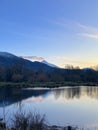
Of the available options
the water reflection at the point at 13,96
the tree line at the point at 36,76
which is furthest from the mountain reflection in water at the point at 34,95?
the tree line at the point at 36,76

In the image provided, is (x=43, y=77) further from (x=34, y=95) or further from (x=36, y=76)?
(x=34, y=95)

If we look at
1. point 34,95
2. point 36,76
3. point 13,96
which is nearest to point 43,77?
point 36,76

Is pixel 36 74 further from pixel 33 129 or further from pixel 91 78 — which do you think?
pixel 33 129

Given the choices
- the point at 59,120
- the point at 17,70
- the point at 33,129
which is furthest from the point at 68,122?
the point at 17,70

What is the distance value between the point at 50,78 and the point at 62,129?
292 feet

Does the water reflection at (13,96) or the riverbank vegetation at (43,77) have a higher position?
the riverbank vegetation at (43,77)

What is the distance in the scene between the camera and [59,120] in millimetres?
18000

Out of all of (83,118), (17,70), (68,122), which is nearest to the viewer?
(68,122)

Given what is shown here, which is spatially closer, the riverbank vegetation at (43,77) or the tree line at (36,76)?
the riverbank vegetation at (43,77)

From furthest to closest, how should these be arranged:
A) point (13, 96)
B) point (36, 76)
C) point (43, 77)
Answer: point (36, 76) < point (43, 77) < point (13, 96)

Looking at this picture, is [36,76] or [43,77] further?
[36,76]

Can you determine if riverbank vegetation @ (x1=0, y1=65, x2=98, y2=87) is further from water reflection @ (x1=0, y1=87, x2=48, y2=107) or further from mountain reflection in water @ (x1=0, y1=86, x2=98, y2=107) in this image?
water reflection @ (x1=0, y1=87, x2=48, y2=107)

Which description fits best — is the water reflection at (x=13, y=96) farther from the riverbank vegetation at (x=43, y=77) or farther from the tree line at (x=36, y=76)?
the tree line at (x=36, y=76)

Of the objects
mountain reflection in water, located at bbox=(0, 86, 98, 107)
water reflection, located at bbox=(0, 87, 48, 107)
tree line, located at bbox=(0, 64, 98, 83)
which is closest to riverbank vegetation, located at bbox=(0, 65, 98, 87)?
tree line, located at bbox=(0, 64, 98, 83)
